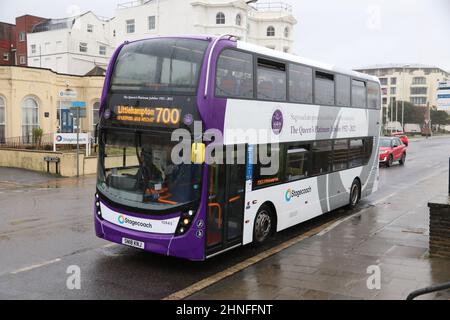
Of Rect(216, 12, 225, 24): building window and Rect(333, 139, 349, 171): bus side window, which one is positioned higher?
Rect(216, 12, 225, 24): building window

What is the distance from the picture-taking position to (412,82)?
121188 millimetres

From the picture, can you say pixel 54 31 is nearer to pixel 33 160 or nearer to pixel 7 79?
pixel 7 79

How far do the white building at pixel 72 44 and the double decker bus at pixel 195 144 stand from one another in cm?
4798

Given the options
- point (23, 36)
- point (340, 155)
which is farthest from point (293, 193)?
point (23, 36)

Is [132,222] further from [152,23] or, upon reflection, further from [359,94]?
[152,23]

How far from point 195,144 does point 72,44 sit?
50.8 m

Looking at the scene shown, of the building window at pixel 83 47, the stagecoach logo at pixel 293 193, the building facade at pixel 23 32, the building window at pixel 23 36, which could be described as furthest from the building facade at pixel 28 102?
the building window at pixel 23 36

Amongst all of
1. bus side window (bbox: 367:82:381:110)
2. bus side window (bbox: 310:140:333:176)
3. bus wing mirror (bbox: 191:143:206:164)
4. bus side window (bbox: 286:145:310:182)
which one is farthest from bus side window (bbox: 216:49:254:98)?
bus side window (bbox: 367:82:381:110)

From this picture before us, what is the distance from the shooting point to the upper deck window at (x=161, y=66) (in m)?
7.74

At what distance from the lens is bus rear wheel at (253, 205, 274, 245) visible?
30.6 ft

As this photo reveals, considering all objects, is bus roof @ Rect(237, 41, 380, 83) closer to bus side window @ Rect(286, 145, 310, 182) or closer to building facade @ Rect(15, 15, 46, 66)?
bus side window @ Rect(286, 145, 310, 182)

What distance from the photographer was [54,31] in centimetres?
5441

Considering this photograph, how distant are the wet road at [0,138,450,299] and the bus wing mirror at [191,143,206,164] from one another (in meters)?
1.93
